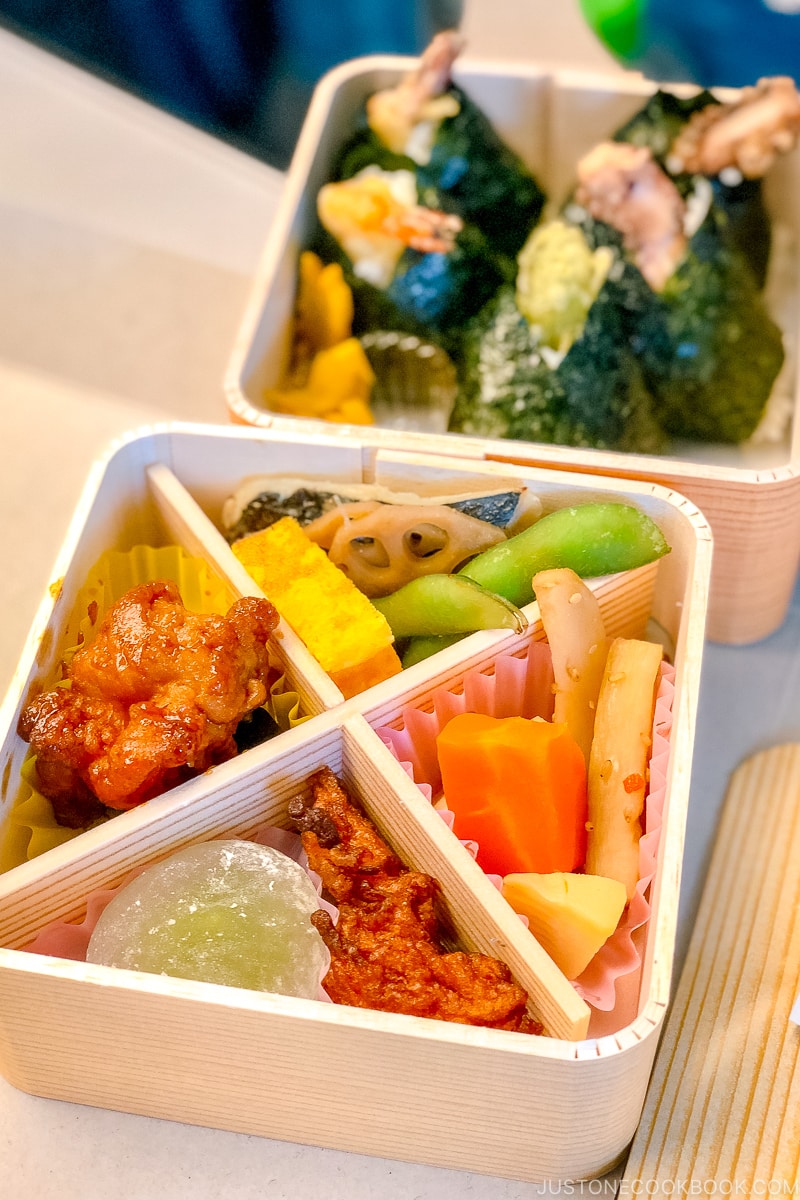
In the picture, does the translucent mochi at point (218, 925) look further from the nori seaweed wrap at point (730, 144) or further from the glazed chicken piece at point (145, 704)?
the nori seaweed wrap at point (730, 144)

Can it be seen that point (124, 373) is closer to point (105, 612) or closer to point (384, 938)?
point (105, 612)

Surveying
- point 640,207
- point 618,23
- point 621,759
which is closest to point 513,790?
point 621,759

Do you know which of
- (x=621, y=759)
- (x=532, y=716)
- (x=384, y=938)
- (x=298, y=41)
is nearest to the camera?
(x=384, y=938)

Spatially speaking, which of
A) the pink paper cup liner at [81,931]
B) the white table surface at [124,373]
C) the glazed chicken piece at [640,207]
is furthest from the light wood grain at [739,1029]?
the glazed chicken piece at [640,207]

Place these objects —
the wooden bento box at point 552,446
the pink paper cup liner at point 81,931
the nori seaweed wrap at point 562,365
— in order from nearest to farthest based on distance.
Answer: the pink paper cup liner at point 81,931 → the wooden bento box at point 552,446 → the nori seaweed wrap at point 562,365

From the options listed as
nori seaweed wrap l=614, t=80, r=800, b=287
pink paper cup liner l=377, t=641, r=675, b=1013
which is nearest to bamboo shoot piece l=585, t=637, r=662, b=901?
pink paper cup liner l=377, t=641, r=675, b=1013

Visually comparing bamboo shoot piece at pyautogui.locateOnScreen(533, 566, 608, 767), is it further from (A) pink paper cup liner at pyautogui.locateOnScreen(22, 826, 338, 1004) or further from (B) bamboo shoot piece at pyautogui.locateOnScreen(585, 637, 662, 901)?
(A) pink paper cup liner at pyautogui.locateOnScreen(22, 826, 338, 1004)
